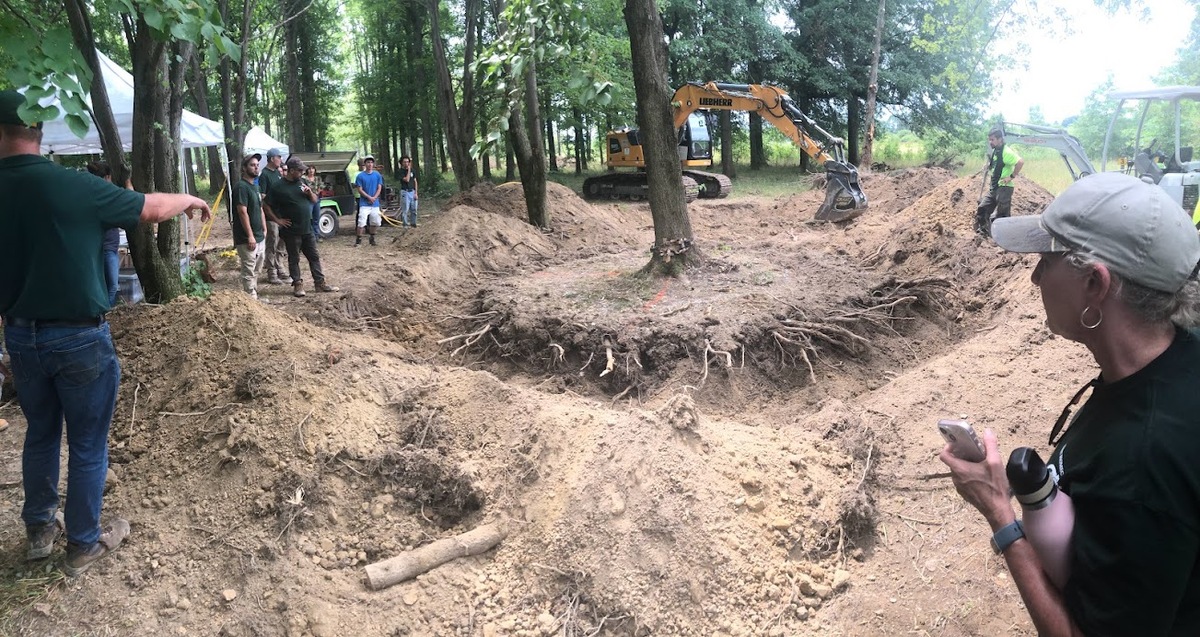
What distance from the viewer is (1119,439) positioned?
1.42 meters

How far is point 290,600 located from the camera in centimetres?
315

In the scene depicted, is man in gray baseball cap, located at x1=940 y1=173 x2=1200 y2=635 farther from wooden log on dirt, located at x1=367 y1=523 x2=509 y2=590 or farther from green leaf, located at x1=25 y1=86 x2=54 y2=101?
green leaf, located at x1=25 y1=86 x2=54 y2=101

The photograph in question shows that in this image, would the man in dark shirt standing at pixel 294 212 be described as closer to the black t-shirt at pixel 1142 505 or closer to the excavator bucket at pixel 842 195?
the black t-shirt at pixel 1142 505

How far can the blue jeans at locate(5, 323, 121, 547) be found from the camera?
2959mm

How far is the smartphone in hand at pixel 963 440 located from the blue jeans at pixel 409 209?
46.5 feet

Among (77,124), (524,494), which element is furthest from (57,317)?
(524,494)

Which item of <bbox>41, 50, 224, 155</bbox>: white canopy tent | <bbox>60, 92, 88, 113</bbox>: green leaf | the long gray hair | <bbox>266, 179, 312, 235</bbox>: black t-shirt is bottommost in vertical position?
the long gray hair

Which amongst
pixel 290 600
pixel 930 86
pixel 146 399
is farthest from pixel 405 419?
pixel 930 86

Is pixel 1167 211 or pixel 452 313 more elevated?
pixel 1167 211

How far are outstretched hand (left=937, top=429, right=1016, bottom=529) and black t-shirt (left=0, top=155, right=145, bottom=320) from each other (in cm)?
328

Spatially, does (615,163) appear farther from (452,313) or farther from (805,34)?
(452,313)

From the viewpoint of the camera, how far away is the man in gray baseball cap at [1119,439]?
1.35 m

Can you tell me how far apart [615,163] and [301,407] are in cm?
1810

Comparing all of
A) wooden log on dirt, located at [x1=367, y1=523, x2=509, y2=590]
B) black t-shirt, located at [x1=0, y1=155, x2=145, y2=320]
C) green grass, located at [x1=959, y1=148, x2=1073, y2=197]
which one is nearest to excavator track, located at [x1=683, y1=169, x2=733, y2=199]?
green grass, located at [x1=959, y1=148, x2=1073, y2=197]
